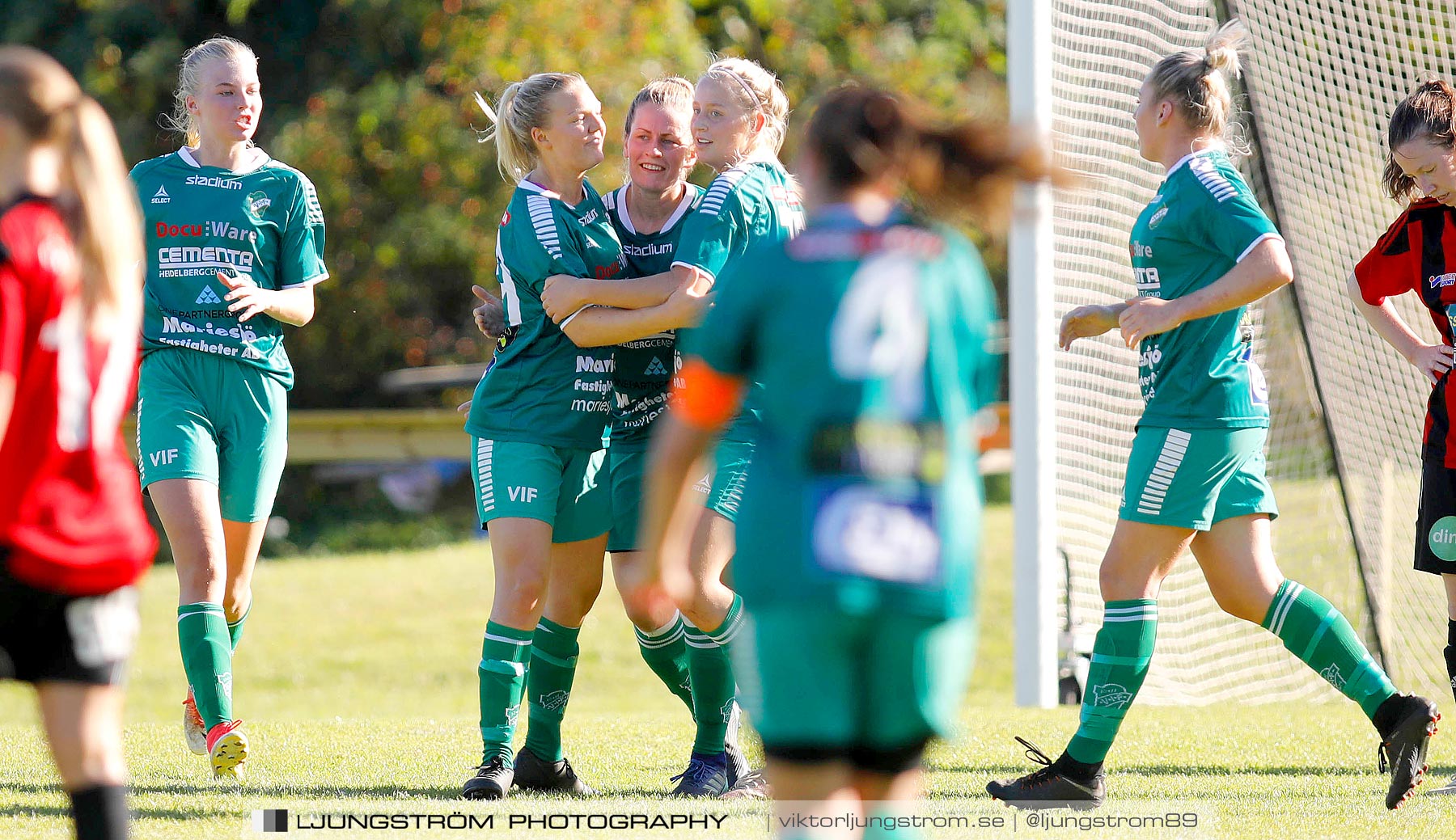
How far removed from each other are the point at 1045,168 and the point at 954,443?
1.80ft

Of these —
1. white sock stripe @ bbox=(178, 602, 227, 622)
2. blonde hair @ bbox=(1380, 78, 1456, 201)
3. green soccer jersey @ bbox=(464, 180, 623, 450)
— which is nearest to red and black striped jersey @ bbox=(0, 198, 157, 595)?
green soccer jersey @ bbox=(464, 180, 623, 450)

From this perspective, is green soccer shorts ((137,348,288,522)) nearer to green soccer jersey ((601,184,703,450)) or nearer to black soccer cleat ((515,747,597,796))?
green soccer jersey ((601,184,703,450))

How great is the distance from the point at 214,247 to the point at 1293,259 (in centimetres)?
587

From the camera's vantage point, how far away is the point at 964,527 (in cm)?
255

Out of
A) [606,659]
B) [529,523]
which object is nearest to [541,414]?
[529,523]

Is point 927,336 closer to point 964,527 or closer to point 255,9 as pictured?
point 964,527

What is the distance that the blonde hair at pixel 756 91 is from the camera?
462 cm

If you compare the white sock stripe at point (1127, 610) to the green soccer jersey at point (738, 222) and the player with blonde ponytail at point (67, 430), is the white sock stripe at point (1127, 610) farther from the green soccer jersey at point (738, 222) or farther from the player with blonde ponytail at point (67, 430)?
the player with blonde ponytail at point (67, 430)

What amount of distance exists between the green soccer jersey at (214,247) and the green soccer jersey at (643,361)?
115 cm

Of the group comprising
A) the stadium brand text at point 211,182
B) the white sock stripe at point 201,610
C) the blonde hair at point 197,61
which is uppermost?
the blonde hair at point 197,61

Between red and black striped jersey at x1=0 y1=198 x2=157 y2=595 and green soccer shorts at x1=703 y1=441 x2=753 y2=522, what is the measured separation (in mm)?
1993

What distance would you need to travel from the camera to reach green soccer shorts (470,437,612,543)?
443 centimetres

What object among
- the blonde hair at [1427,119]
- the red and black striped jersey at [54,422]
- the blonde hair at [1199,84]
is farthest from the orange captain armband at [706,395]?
the blonde hair at [1427,119]

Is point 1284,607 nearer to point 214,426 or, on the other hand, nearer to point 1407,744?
point 1407,744
